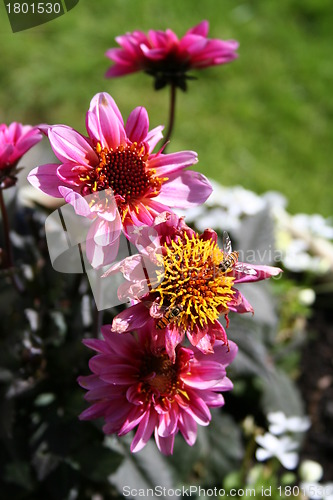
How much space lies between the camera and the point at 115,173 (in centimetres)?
65

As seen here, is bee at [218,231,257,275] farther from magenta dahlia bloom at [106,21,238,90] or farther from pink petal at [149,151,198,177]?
magenta dahlia bloom at [106,21,238,90]

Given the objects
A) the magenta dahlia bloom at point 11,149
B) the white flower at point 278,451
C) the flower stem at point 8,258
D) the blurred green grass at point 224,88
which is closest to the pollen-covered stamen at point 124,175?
the magenta dahlia bloom at point 11,149

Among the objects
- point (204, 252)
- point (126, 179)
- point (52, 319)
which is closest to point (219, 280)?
point (204, 252)

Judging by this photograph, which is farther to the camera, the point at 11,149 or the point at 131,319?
the point at 11,149

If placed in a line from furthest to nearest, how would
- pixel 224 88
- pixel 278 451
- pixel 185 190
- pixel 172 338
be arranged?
pixel 224 88, pixel 278 451, pixel 185 190, pixel 172 338

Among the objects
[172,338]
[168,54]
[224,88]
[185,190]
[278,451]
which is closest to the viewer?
[172,338]

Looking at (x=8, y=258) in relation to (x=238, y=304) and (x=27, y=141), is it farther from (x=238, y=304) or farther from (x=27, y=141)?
(x=238, y=304)

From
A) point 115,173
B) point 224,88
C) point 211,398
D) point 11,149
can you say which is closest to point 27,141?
point 11,149

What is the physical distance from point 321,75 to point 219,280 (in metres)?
1.99

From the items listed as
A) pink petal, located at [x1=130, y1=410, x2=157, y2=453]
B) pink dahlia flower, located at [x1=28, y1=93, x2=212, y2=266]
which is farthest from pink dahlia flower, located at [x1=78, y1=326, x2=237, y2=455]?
pink dahlia flower, located at [x1=28, y1=93, x2=212, y2=266]

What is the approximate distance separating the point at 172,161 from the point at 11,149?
0.19 metres

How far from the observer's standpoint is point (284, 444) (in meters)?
1.02

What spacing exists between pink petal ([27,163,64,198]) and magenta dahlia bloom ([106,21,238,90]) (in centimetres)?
28

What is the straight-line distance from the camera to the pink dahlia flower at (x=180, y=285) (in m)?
0.59
